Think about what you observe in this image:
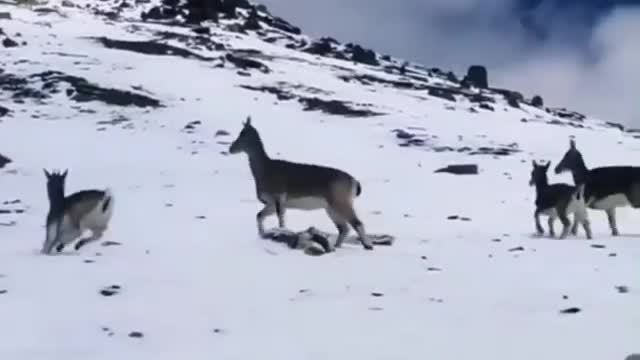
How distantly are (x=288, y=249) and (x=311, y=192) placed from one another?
152 cm

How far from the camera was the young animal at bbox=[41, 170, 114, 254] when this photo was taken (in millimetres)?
15094

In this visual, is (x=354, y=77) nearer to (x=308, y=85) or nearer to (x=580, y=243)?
(x=308, y=85)

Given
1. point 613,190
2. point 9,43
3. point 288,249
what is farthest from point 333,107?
point 288,249

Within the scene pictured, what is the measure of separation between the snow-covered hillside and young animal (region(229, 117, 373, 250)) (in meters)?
0.51

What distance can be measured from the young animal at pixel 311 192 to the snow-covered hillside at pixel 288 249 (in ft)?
1.67

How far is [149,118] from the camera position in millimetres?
50375

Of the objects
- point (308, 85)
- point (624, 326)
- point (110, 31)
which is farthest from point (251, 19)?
point (624, 326)

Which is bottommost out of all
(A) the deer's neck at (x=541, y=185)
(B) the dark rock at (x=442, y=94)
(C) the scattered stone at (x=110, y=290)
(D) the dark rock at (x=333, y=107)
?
(C) the scattered stone at (x=110, y=290)

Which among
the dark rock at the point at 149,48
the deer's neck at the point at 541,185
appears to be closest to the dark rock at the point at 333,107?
the dark rock at the point at 149,48

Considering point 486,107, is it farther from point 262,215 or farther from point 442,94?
point 262,215

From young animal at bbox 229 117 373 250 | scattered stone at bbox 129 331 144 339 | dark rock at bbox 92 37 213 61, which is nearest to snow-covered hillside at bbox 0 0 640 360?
scattered stone at bbox 129 331 144 339

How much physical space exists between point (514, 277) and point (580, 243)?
160 inches

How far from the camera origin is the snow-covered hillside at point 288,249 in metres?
9.41

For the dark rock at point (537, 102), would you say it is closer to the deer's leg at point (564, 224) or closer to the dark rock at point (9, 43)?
the dark rock at point (9, 43)
